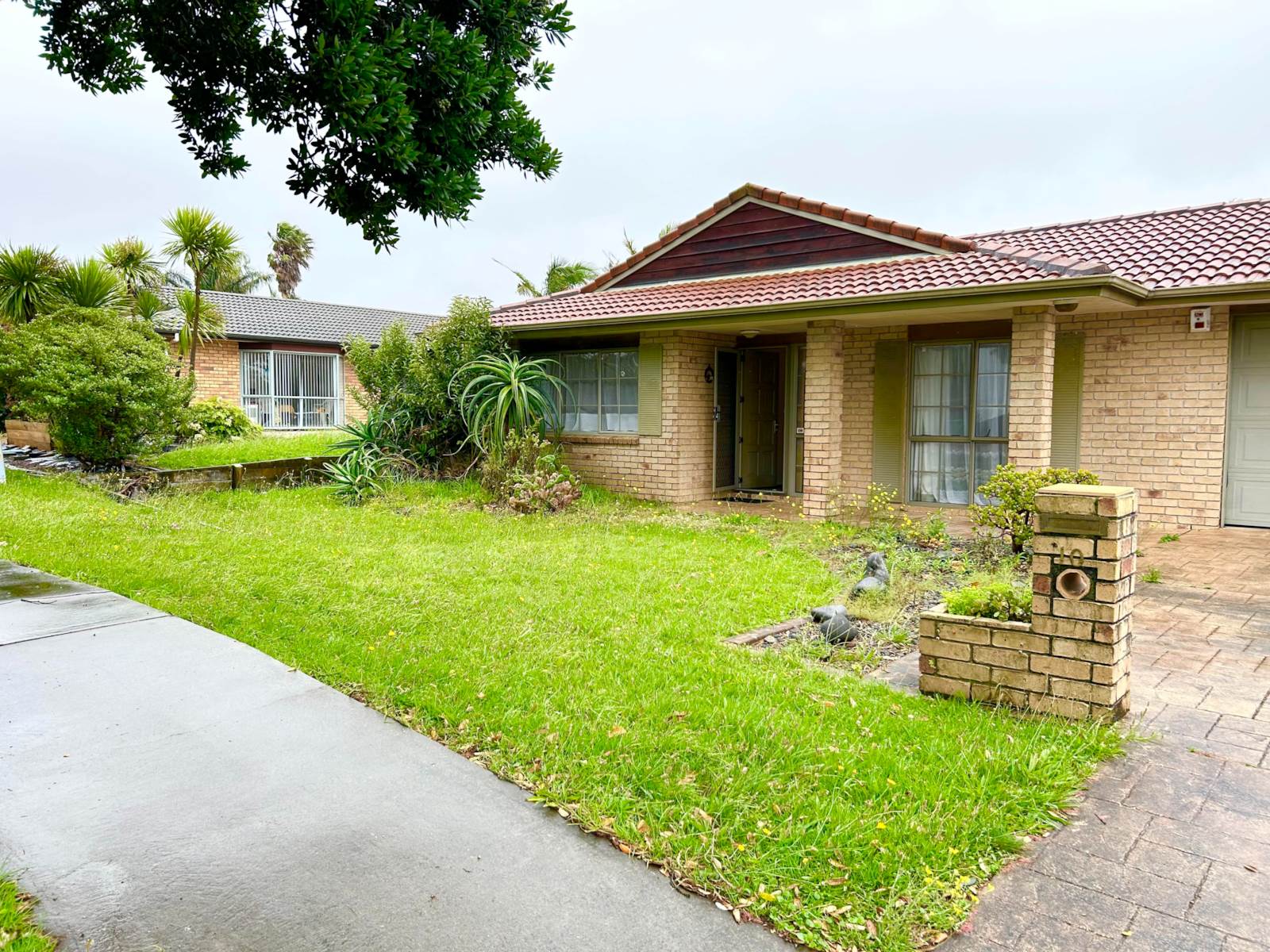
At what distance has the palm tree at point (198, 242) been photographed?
706 inches

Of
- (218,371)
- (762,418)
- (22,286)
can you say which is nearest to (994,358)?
(762,418)

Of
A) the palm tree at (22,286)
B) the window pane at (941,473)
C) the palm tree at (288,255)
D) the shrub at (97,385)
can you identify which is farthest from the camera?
the palm tree at (288,255)

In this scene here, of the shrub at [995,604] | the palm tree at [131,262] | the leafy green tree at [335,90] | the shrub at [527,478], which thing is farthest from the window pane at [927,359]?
the palm tree at [131,262]

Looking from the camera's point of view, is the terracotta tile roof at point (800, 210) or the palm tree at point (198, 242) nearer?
the terracotta tile roof at point (800, 210)

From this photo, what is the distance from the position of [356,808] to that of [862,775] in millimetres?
1923

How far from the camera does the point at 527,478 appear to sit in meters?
11.0

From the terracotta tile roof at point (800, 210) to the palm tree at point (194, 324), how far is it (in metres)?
9.80

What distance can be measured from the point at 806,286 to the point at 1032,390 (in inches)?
115

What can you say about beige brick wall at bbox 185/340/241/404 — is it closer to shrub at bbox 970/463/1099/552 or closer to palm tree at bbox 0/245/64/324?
palm tree at bbox 0/245/64/324

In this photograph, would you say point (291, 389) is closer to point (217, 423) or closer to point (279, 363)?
point (279, 363)

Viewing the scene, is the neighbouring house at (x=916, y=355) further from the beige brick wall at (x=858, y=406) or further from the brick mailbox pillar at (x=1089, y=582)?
the brick mailbox pillar at (x=1089, y=582)

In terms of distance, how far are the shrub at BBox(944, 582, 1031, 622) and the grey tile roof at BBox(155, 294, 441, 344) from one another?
18507 millimetres

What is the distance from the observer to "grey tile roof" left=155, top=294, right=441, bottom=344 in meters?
22.4

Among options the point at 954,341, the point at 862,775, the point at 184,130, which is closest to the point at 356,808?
the point at 862,775
